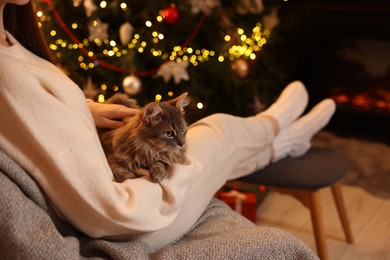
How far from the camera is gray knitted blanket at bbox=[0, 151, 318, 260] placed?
1.01m

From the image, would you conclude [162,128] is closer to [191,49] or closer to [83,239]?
[83,239]

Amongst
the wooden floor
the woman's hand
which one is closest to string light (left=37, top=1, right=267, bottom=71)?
the wooden floor

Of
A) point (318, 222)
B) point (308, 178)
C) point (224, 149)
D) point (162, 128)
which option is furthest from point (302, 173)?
point (162, 128)

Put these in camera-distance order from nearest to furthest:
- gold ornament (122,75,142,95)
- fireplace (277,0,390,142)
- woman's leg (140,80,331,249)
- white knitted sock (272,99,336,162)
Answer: woman's leg (140,80,331,249), white knitted sock (272,99,336,162), gold ornament (122,75,142,95), fireplace (277,0,390,142)

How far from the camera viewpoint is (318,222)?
201 centimetres

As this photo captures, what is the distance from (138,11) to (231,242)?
5.81 feet

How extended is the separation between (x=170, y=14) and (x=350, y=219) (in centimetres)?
126

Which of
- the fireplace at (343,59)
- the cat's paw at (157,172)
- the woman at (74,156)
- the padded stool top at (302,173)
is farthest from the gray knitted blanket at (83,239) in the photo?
the fireplace at (343,59)

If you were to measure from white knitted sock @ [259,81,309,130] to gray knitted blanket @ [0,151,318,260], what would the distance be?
29.4 inches

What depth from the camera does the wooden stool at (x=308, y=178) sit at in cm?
194

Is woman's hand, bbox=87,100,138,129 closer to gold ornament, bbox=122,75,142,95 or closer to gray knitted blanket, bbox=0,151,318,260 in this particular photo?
gray knitted blanket, bbox=0,151,318,260

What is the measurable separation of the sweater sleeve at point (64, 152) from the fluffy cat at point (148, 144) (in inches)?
5.8

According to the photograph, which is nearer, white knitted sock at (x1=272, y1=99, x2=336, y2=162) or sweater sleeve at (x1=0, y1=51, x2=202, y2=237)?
sweater sleeve at (x1=0, y1=51, x2=202, y2=237)

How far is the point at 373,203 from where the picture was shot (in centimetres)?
264
